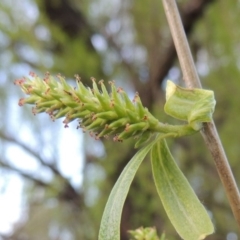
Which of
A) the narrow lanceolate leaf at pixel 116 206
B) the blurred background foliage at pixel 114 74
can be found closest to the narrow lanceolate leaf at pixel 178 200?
the narrow lanceolate leaf at pixel 116 206

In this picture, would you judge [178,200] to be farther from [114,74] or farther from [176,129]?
[114,74]

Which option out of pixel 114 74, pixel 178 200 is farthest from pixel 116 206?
pixel 114 74

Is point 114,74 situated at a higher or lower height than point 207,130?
higher

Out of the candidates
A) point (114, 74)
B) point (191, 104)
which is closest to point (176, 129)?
point (191, 104)

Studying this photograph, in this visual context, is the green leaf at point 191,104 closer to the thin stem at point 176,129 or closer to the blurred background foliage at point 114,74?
the thin stem at point 176,129

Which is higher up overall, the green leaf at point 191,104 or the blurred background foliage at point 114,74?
the blurred background foliage at point 114,74

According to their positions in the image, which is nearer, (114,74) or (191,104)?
(191,104)
